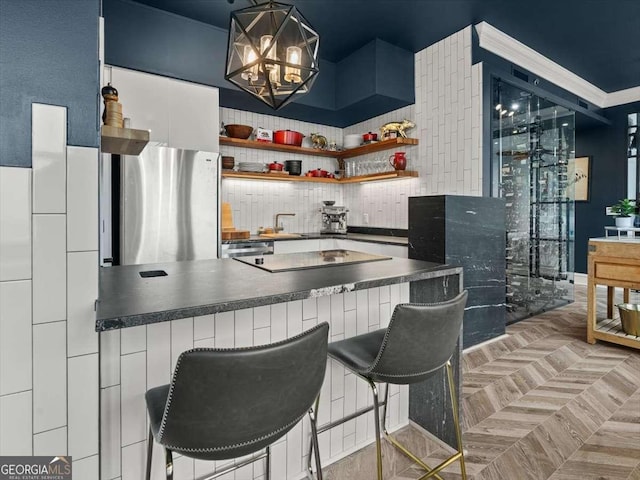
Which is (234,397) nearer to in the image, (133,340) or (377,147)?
(133,340)

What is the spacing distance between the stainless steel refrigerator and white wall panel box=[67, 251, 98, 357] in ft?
6.71

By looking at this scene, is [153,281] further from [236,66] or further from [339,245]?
[339,245]

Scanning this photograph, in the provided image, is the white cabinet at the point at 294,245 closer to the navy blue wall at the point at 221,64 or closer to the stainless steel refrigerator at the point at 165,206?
→ the stainless steel refrigerator at the point at 165,206

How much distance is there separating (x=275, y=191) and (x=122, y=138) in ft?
10.4

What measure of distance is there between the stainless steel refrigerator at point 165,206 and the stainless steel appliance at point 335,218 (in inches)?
70.2

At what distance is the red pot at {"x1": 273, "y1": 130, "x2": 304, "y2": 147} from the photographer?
431 centimetres

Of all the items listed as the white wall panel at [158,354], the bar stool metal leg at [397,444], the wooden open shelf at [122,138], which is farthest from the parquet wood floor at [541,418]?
the wooden open shelf at [122,138]

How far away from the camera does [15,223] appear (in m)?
0.93

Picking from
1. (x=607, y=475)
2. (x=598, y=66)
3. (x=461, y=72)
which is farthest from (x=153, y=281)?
(x=598, y=66)

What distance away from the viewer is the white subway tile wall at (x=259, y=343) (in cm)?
125

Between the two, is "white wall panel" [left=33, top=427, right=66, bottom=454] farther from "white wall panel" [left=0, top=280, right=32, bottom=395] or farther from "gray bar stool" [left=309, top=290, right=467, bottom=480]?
"gray bar stool" [left=309, top=290, right=467, bottom=480]

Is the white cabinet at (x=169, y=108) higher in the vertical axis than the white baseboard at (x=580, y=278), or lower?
higher

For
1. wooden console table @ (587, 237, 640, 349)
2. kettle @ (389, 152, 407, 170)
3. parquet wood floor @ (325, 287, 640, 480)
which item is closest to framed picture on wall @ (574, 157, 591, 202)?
wooden console table @ (587, 237, 640, 349)

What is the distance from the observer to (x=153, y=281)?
55.8 inches
